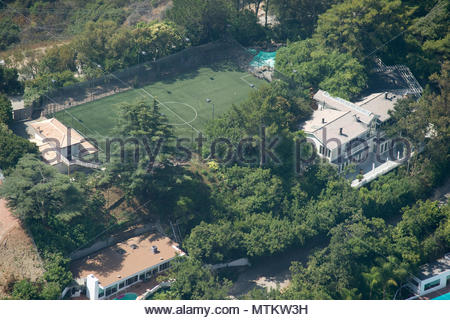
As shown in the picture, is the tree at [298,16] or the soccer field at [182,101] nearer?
the soccer field at [182,101]

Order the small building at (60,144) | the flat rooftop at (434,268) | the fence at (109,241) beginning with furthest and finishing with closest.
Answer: the small building at (60,144)
the flat rooftop at (434,268)
the fence at (109,241)

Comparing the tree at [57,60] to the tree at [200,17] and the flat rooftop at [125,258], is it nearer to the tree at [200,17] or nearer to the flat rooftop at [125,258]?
the tree at [200,17]

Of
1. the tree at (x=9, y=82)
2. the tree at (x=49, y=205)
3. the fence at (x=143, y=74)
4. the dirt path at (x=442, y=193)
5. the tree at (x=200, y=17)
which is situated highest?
the tree at (x=200, y=17)

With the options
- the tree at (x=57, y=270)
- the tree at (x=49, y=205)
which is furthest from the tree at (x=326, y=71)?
the tree at (x=57, y=270)

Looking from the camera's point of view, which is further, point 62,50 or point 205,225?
point 62,50

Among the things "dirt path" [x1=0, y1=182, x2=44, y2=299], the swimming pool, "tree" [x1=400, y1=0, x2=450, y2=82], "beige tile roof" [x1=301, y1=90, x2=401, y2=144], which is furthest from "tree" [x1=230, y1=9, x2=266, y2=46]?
the swimming pool

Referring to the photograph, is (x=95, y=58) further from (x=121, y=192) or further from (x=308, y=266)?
(x=308, y=266)
